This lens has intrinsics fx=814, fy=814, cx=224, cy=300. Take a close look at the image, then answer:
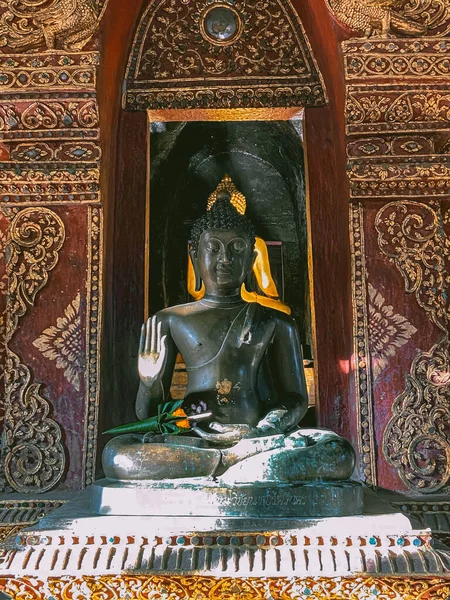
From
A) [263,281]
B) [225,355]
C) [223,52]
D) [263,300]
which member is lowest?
[225,355]

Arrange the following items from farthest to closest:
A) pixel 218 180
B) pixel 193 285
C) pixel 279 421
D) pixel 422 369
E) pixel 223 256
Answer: pixel 218 180 → pixel 193 285 → pixel 422 369 → pixel 223 256 → pixel 279 421

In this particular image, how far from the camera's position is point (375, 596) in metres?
2.82

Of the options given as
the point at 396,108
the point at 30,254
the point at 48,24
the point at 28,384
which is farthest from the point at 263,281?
the point at 48,24

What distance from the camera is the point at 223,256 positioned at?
4246mm

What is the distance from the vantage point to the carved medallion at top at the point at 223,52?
506 centimetres

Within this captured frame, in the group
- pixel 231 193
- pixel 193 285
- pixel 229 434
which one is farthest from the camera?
pixel 231 193

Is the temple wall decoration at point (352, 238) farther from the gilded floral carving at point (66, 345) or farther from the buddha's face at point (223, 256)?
the buddha's face at point (223, 256)

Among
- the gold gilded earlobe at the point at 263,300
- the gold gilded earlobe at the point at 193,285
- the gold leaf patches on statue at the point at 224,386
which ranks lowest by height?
the gold leaf patches on statue at the point at 224,386

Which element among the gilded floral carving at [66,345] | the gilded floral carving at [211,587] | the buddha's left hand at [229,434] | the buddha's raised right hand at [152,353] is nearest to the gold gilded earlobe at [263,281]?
the buddha's raised right hand at [152,353]

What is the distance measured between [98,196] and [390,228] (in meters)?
1.64

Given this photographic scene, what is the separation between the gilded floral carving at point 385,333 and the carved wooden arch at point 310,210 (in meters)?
0.19

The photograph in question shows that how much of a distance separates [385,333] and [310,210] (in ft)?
3.20

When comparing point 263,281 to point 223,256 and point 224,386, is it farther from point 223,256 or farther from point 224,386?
point 224,386

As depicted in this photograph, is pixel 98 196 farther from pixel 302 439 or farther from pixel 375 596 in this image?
pixel 375 596
